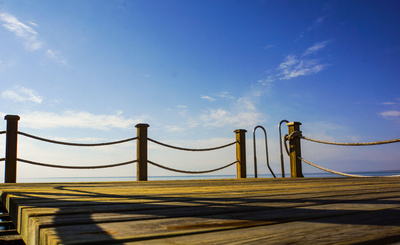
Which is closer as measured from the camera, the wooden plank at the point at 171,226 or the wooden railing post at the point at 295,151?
the wooden plank at the point at 171,226

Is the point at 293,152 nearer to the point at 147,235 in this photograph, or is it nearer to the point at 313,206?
the point at 313,206

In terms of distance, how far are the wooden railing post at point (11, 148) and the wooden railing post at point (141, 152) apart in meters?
1.93

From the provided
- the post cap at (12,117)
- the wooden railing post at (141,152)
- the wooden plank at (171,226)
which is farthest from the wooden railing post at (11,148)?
the wooden plank at (171,226)

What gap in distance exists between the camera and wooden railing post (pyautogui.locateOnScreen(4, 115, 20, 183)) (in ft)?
16.0

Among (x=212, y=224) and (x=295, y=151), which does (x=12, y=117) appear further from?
(x=295, y=151)

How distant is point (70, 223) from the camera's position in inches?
49.7

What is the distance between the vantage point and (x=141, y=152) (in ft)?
18.9

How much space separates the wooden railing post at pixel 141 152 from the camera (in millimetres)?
5679

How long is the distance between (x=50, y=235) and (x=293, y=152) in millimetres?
5948

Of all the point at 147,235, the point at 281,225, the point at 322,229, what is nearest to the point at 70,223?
the point at 147,235

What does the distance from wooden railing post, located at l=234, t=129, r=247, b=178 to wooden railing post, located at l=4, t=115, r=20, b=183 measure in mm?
4187

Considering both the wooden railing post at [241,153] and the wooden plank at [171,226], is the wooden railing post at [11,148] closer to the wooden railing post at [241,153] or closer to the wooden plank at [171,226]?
the wooden railing post at [241,153]

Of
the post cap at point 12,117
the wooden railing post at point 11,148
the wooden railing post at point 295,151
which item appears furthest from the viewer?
the wooden railing post at point 295,151

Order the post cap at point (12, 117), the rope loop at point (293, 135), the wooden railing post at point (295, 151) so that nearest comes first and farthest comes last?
the post cap at point (12, 117) < the rope loop at point (293, 135) < the wooden railing post at point (295, 151)
